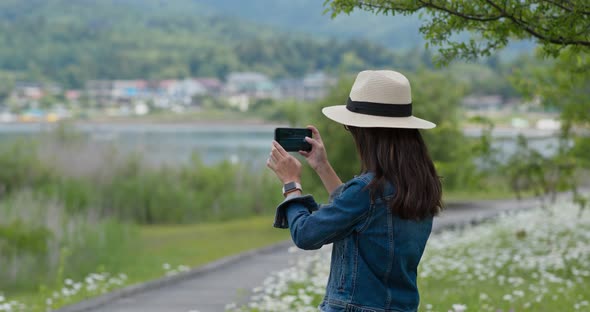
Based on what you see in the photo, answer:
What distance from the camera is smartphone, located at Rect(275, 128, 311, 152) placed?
3.31 meters

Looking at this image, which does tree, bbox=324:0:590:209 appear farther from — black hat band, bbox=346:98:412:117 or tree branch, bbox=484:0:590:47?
black hat band, bbox=346:98:412:117

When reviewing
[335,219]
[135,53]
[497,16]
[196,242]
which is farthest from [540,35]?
[135,53]

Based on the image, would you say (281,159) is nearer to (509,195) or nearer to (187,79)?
(509,195)

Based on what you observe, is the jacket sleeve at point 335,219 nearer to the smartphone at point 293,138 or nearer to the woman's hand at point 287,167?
the woman's hand at point 287,167

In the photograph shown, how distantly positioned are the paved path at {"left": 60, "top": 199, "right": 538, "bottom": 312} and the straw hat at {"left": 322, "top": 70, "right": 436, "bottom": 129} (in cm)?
450

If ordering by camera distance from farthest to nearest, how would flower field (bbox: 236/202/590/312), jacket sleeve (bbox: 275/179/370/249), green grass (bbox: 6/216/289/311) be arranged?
green grass (bbox: 6/216/289/311) → flower field (bbox: 236/202/590/312) → jacket sleeve (bbox: 275/179/370/249)

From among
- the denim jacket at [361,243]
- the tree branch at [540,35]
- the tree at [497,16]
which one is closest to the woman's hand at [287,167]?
the denim jacket at [361,243]

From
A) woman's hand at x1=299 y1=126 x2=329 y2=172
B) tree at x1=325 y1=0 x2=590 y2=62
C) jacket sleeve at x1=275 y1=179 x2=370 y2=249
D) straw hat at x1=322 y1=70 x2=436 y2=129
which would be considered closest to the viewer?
jacket sleeve at x1=275 y1=179 x2=370 y2=249

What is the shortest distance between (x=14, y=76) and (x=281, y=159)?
11794 centimetres

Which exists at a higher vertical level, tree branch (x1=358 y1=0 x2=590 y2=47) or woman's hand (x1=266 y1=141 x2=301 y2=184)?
tree branch (x1=358 y1=0 x2=590 y2=47)

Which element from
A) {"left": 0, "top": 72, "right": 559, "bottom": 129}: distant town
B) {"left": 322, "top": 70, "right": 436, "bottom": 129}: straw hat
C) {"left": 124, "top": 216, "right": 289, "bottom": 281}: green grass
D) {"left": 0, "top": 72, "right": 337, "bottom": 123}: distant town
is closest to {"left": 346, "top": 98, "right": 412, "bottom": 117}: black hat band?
{"left": 322, "top": 70, "right": 436, "bottom": 129}: straw hat

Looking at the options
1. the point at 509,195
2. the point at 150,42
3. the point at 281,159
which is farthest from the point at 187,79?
the point at 281,159

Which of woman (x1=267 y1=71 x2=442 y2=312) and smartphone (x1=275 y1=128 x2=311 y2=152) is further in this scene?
smartphone (x1=275 y1=128 x2=311 y2=152)

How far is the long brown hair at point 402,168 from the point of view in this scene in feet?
9.91
